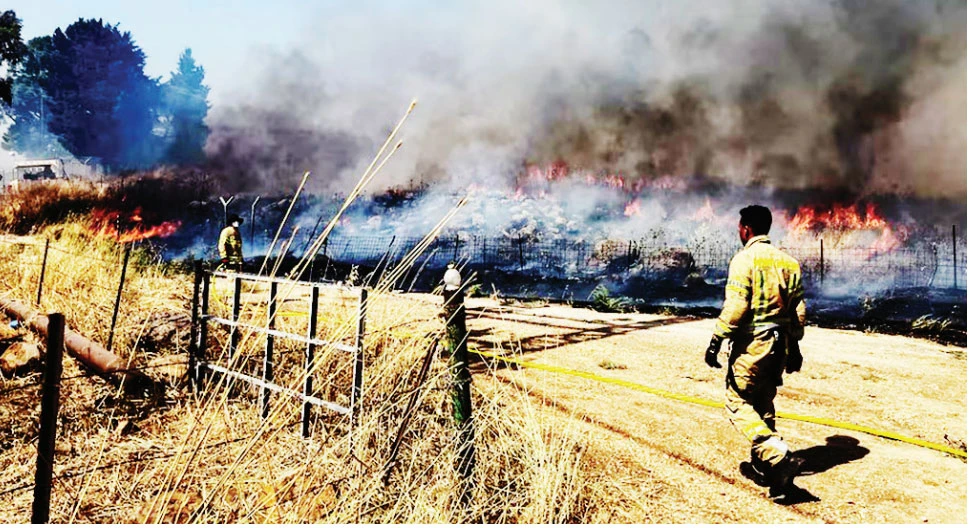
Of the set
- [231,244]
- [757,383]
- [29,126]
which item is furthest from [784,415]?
[29,126]

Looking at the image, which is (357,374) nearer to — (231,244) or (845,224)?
(231,244)

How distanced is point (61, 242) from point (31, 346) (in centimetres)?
646

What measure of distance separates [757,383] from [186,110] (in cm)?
4287

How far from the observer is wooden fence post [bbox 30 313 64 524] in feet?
6.02

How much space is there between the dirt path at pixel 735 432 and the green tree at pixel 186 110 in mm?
32120

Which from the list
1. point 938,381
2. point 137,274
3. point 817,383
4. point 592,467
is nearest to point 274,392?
point 592,467

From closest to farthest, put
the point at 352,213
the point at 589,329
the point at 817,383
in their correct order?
the point at 817,383 → the point at 589,329 → the point at 352,213

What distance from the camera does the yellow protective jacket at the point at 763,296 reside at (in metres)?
3.17

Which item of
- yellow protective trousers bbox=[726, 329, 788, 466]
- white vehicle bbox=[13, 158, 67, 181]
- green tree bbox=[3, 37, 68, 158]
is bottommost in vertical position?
yellow protective trousers bbox=[726, 329, 788, 466]

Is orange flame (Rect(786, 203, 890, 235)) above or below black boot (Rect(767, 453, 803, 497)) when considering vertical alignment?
above

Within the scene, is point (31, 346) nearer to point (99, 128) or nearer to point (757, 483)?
point (757, 483)

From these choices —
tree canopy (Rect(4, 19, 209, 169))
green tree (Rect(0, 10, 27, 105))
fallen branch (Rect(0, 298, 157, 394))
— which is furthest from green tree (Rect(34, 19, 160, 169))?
fallen branch (Rect(0, 298, 157, 394))

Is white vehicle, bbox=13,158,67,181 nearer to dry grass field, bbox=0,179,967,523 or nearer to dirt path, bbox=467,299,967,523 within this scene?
dry grass field, bbox=0,179,967,523

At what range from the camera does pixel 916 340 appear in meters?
9.39
